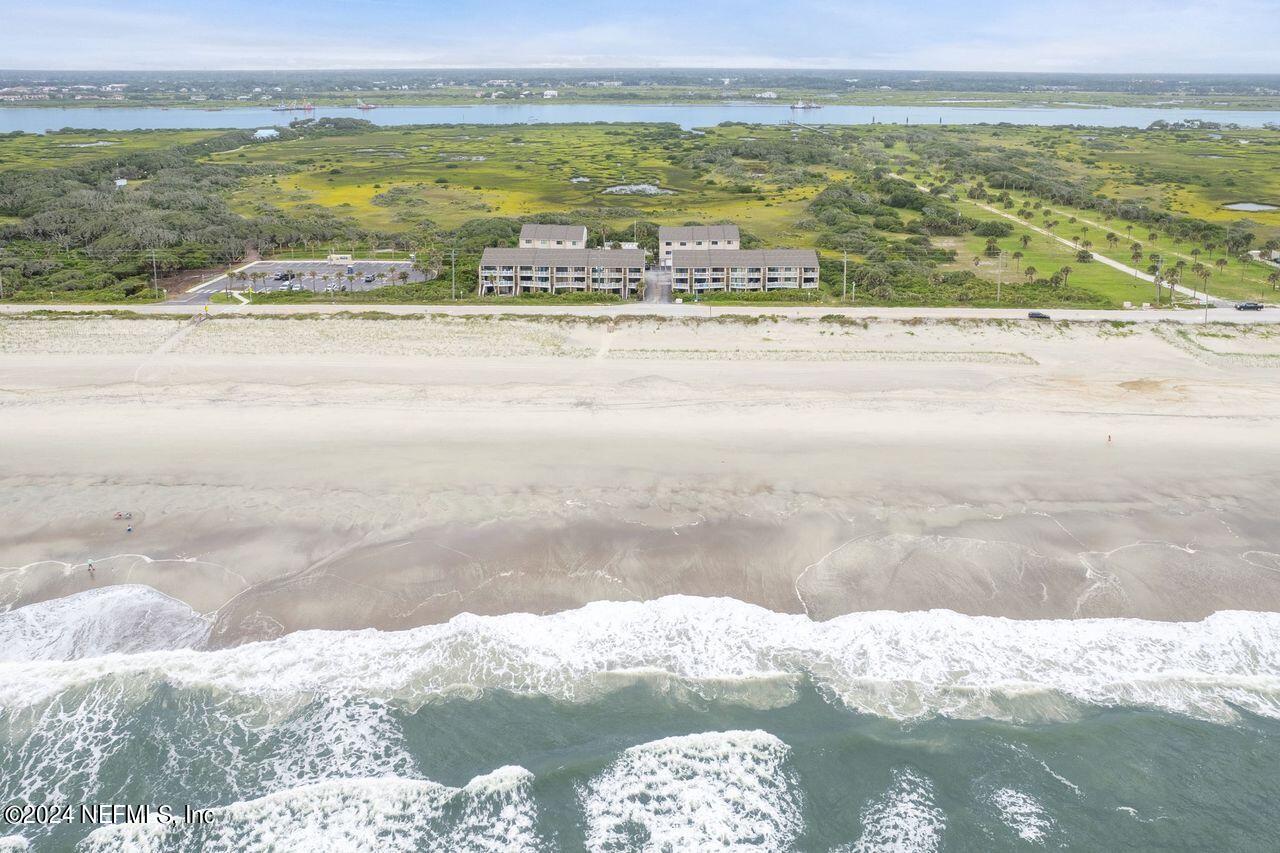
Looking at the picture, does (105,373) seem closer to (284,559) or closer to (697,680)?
(284,559)

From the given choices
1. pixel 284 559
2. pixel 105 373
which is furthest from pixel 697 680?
pixel 105 373

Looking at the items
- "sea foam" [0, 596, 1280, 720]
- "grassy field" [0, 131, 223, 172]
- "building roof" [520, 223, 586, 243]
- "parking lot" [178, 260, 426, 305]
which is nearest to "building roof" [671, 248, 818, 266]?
"building roof" [520, 223, 586, 243]

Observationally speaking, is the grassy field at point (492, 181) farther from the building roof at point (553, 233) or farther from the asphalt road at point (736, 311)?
the asphalt road at point (736, 311)

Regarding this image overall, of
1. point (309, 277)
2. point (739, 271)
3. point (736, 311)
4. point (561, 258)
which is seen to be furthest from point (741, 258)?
point (309, 277)

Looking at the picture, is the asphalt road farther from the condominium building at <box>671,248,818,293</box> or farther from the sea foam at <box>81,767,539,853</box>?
the sea foam at <box>81,767,539,853</box>

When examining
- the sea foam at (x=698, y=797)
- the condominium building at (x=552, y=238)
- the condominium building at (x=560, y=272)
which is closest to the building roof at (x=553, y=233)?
the condominium building at (x=552, y=238)
